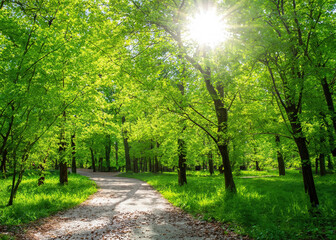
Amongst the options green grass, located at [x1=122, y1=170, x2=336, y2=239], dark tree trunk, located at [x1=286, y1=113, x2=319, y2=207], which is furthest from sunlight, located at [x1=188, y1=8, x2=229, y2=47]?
green grass, located at [x1=122, y1=170, x2=336, y2=239]

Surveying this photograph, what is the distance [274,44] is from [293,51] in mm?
996

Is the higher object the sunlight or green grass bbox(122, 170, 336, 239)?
the sunlight

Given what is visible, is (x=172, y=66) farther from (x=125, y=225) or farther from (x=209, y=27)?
(x=125, y=225)

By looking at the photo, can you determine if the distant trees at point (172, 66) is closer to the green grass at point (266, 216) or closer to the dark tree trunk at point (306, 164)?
the dark tree trunk at point (306, 164)

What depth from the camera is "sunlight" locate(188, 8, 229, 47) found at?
→ 688 cm

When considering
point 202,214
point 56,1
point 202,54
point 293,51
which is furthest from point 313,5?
point 56,1

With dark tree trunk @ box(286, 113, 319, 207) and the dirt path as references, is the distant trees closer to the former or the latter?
dark tree trunk @ box(286, 113, 319, 207)

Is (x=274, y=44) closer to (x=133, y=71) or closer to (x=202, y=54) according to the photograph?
(x=202, y=54)

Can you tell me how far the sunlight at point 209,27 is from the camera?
22.6 ft

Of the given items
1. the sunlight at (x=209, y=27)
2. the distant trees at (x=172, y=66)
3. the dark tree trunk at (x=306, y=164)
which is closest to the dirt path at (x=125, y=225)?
the distant trees at (x=172, y=66)

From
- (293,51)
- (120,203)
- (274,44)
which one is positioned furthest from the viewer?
(120,203)

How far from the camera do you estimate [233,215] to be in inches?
245

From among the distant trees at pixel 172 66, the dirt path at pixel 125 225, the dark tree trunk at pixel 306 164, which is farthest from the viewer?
the dark tree trunk at pixel 306 164

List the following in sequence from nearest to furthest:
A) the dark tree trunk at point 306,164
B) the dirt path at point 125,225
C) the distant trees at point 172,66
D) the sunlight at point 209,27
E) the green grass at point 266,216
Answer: the green grass at point 266,216 → the distant trees at point 172,66 → the dirt path at point 125,225 → the dark tree trunk at point 306,164 → the sunlight at point 209,27
